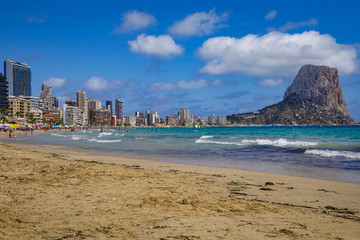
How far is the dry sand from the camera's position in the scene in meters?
4.51

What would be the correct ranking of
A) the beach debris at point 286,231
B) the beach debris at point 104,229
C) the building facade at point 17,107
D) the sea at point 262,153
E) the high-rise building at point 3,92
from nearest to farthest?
the beach debris at point 104,229 → the beach debris at point 286,231 → the sea at point 262,153 → the high-rise building at point 3,92 → the building facade at point 17,107

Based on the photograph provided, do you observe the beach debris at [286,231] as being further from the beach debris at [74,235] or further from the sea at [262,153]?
the sea at [262,153]

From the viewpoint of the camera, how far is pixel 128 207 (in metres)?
5.89

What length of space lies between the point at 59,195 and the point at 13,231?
98.2 inches

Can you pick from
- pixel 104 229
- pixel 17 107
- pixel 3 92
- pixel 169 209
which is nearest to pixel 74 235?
pixel 104 229

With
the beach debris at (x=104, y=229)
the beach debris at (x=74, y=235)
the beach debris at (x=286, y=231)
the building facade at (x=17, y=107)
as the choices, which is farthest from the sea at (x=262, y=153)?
the building facade at (x=17, y=107)

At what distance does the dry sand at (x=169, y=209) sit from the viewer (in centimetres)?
451

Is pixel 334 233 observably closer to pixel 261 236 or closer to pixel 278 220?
pixel 278 220

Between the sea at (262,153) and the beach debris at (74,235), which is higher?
the beach debris at (74,235)

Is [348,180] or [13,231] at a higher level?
[13,231]

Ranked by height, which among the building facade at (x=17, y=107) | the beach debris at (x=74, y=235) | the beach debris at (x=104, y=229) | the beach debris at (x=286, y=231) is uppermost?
the building facade at (x=17, y=107)

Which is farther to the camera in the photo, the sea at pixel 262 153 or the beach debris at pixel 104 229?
the sea at pixel 262 153

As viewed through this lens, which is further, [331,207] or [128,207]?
[331,207]

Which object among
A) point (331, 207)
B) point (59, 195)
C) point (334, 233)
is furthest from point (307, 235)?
point (59, 195)
